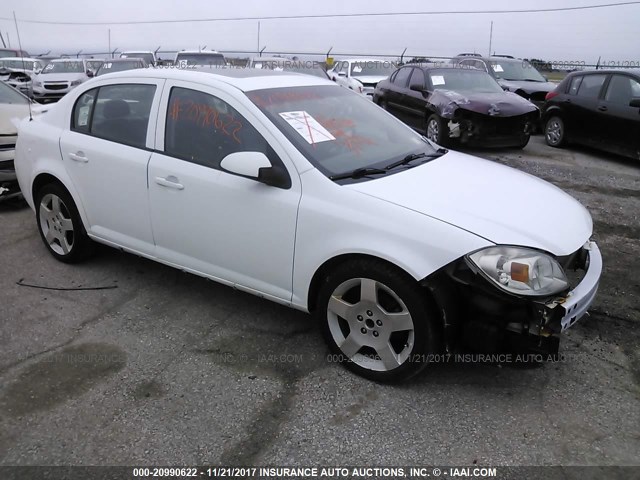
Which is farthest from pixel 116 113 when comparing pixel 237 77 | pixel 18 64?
pixel 18 64

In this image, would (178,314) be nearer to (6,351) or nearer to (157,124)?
(6,351)

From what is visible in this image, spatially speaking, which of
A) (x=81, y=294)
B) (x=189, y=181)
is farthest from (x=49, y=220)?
(x=189, y=181)

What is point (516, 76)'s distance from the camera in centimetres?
1284

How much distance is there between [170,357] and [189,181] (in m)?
1.10

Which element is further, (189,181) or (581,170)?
(581,170)

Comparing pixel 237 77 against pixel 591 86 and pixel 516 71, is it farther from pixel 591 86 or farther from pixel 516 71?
pixel 516 71

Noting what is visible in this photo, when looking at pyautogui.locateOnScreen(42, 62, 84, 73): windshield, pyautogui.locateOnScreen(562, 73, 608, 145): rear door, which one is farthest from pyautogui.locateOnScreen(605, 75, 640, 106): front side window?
pyautogui.locateOnScreen(42, 62, 84, 73): windshield

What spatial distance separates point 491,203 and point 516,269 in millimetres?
528

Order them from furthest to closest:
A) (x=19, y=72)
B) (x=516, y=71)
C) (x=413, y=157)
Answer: (x=19, y=72) < (x=516, y=71) < (x=413, y=157)

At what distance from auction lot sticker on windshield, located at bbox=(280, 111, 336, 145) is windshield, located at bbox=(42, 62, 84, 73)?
17.0 metres

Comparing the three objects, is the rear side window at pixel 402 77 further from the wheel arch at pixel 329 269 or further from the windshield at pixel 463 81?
the wheel arch at pixel 329 269

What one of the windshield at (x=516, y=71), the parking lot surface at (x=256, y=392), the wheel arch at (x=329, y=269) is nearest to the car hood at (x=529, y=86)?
the windshield at (x=516, y=71)

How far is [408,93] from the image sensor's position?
1077 cm

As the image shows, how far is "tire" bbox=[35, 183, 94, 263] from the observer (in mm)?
4336
